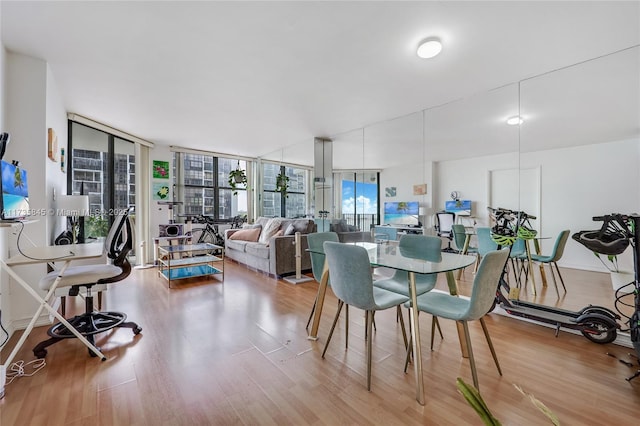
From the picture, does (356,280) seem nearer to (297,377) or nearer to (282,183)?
(297,377)

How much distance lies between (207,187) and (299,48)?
5.04 metres

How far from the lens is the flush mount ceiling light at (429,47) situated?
2178 mm

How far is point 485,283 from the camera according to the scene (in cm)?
161

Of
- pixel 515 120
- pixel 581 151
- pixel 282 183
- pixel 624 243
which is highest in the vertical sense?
pixel 515 120

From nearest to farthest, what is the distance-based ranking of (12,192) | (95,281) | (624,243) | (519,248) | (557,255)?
1. (12,192)
2. (624,243)
3. (95,281)
4. (557,255)
5. (519,248)

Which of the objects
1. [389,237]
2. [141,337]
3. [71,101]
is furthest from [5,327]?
[389,237]

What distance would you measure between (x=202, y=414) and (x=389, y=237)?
4.25m

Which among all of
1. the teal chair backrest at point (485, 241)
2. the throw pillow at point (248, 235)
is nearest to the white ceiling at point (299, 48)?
the teal chair backrest at point (485, 241)

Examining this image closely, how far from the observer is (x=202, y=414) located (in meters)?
1.49

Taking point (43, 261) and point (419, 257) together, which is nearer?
point (43, 261)

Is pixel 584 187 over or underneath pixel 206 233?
over

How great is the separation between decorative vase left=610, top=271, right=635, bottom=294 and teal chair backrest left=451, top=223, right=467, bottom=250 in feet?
5.39

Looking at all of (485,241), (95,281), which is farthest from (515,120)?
(95,281)

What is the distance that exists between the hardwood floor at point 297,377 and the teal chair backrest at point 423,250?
A: 0.51 meters
